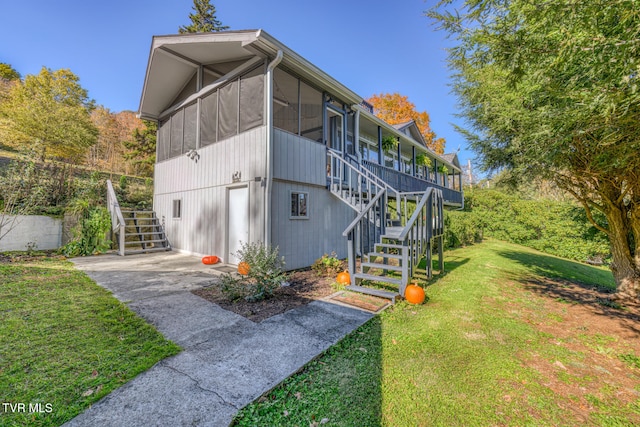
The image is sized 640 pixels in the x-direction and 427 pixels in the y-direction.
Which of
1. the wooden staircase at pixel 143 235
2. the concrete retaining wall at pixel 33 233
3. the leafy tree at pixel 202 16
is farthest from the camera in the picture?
the leafy tree at pixel 202 16

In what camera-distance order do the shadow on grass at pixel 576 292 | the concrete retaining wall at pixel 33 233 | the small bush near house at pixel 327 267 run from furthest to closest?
the concrete retaining wall at pixel 33 233 → the small bush near house at pixel 327 267 → the shadow on grass at pixel 576 292

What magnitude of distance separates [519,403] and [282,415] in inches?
79.2

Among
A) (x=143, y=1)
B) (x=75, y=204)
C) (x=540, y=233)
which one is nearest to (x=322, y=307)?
(x=75, y=204)

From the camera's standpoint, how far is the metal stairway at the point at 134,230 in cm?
843

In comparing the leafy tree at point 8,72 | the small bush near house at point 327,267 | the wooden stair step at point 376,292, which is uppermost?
the leafy tree at point 8,72

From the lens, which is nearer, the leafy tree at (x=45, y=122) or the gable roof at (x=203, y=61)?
the gable roof at (x=203, y=61)

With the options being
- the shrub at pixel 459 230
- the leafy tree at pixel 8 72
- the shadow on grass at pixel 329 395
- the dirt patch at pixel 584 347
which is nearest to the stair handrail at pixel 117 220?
the shadow on grass at pixel 329 395

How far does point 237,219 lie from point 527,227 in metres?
15.1

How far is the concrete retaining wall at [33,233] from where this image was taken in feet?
26.0

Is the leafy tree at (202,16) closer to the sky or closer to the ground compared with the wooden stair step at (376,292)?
closer to the sky

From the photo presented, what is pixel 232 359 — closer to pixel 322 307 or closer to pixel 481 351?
pixel 322 307

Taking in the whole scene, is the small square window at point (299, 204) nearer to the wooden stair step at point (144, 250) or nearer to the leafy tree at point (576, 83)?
the leafy tree at point (576, 83)

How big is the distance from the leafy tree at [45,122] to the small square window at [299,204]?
44.1ft

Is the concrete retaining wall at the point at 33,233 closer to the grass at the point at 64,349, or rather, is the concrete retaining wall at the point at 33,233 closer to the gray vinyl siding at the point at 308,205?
the grass at the point at 64,349
